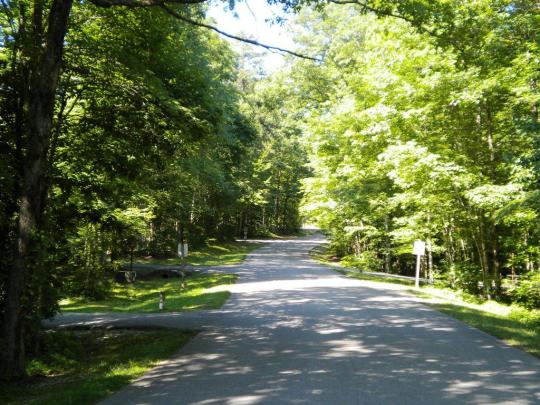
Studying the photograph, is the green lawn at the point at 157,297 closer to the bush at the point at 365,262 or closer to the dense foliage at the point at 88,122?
the dense foliage at the point at 88,122

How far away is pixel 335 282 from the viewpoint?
18.8m

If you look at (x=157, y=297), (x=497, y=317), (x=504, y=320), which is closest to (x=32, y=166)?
(x=504, y=320)

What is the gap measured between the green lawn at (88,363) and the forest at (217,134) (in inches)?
30.2

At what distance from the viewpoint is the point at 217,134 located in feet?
45.6

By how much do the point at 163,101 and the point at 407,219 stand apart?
46.9 feet

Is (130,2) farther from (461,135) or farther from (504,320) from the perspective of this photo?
(461,135)

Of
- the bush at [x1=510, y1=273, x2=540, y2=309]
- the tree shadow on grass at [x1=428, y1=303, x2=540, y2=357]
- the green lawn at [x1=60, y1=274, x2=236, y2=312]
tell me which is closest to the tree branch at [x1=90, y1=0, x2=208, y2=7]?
the tree shadow on grass at [x1=428, y1=303, x2=540, y2=357]

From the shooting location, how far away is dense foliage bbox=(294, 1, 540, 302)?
13375 millimetres

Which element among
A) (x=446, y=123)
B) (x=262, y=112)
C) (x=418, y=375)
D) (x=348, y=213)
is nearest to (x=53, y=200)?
(x=418, y=375)

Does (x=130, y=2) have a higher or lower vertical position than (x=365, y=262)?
higher

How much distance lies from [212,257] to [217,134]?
2263 cm

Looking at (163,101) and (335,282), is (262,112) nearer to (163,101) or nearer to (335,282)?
(335,282)

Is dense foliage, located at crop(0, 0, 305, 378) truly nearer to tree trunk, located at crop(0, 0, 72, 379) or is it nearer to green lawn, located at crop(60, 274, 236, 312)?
tree trunk, located at crop(0, 0, 72, 379)

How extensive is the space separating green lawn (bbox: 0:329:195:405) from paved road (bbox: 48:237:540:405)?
13.2 inches
